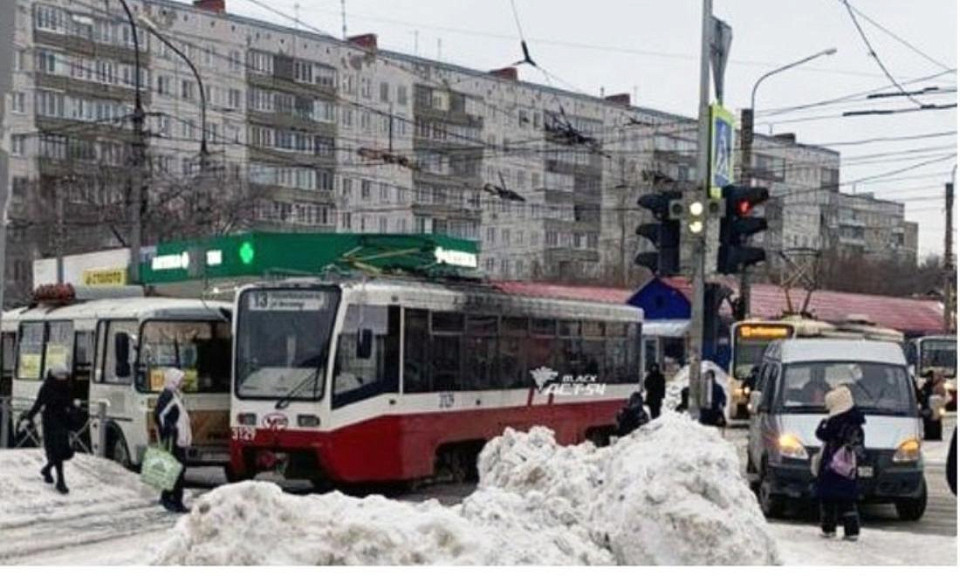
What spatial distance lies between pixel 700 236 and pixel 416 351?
3.86m

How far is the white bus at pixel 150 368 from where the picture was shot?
18.5m

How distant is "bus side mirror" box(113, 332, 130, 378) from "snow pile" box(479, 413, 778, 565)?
858cm

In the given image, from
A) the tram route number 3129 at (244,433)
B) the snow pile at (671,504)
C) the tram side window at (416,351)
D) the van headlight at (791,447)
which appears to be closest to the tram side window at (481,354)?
the tram side window at (416,351)

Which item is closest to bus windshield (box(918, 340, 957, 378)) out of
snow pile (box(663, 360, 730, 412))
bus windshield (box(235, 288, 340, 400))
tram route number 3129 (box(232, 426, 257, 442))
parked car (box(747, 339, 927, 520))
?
snow pile (box(663, 360, 730, 412))

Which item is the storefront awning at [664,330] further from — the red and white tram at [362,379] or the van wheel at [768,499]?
the van wheel at [768,499]

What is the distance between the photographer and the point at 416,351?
17438mm

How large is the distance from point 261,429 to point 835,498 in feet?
22.4

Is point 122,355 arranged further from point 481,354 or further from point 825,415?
point 825,415

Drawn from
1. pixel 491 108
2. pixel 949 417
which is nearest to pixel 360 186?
pixel 491 108

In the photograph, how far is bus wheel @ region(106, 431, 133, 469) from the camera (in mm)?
18812

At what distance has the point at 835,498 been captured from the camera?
43.5 ft

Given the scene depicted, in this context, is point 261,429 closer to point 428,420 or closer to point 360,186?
point 428,420

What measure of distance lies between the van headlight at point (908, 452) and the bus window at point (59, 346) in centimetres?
1176

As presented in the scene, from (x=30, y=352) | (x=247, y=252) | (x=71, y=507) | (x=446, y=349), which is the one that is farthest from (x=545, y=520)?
(x=30, y=352)
